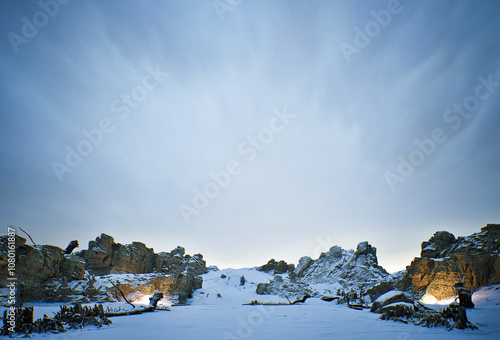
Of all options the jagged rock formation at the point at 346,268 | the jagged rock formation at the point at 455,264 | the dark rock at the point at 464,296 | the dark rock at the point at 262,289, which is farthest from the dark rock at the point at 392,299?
the dark rock at the point at 262,289

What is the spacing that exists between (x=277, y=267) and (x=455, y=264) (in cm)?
5234

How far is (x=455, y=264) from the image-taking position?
14.5 m

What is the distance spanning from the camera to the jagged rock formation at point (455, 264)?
1340cm

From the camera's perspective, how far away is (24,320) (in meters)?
5.33

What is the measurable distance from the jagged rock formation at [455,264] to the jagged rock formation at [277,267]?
43.3 m

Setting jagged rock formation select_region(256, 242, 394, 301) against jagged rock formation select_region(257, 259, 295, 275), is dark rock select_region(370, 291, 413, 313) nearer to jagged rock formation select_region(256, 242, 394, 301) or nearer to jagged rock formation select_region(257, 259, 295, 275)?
jagged rock formation select_region(256, 242, 394, 301)

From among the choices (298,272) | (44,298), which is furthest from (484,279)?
(298,272)

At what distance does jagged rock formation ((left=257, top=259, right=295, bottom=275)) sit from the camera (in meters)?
60.5

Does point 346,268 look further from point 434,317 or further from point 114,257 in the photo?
point 114,257

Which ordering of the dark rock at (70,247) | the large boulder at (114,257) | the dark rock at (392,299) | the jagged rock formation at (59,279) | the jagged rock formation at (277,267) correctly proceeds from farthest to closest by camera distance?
the jagged rock formation at (277,267)
the large boulder at (114,257)
the dark rock at (70,247)
the jagged rock formation at (59,279)
the dark rock at (392,299)

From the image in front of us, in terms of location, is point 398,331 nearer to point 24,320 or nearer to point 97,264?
point 24,320

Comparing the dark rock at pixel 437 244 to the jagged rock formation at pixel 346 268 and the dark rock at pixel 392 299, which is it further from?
the dark rock at pixel 392 299

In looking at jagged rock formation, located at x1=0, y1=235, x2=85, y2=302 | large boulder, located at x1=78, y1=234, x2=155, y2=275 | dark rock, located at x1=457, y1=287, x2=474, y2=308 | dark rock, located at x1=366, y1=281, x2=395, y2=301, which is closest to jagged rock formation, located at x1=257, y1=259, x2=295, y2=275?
large boulder, located at x1=78, y1=234, x2=155, y2=275

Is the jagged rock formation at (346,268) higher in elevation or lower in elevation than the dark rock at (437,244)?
lower
